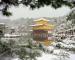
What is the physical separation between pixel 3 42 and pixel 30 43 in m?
0.25

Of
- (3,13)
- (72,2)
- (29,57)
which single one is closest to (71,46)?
(29,57)

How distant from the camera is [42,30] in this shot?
210cm

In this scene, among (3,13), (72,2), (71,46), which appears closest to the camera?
(72,2)

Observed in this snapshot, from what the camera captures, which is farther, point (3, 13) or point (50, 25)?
point (50, 25)

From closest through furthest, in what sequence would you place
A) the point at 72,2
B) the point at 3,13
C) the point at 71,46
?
the point at 72,2
the point at 3,13
the point at 71,46

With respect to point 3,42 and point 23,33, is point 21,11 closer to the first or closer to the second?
point 23,33

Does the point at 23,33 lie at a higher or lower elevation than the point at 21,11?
lower

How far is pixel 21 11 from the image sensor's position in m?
2.11

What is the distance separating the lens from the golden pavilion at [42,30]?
209 cm

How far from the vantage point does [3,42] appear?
2.03 meters

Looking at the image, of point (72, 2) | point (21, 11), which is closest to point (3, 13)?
point (21, 11)

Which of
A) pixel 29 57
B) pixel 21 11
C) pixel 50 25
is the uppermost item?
→ pixel 21 11

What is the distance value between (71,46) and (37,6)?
23.3 inches

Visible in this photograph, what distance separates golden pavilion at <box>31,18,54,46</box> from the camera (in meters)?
2.09
